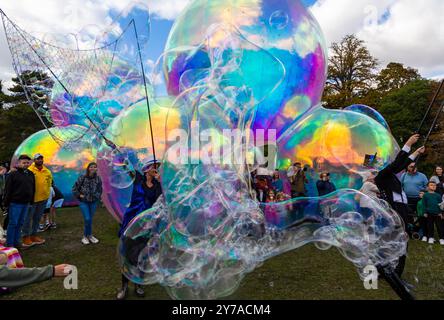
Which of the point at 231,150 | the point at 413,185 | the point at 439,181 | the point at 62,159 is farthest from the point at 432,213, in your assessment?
the point at 62,159

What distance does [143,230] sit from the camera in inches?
131

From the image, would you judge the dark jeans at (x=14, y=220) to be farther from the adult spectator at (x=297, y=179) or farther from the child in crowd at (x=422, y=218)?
the child in crowd at (x=422, y=218)

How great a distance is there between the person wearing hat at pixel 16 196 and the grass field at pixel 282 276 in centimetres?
53

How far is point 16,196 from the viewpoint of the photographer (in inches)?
223

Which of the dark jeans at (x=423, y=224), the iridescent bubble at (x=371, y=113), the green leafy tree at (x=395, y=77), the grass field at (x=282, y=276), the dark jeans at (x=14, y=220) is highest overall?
the green leafy tree at (x=395, y=77)

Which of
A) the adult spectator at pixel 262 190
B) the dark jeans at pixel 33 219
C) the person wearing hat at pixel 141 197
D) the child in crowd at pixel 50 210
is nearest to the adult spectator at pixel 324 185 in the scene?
the adult spectator at pixel 262 190

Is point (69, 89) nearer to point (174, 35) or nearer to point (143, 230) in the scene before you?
point (174, 35)

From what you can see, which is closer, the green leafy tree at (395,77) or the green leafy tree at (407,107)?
the green leafy tree at (407,107)

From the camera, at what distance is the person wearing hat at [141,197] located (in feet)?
13.1

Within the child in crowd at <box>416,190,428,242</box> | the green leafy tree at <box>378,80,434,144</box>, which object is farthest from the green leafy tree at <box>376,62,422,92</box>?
the child in crowd at <box>416,190,428,242</box>

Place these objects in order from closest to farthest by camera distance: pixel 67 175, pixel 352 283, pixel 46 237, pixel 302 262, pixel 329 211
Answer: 1. pixel 329 211
2. pixel 352 283
3. pixel 302 262
4. pixel 46 237
5. pixel 67 175

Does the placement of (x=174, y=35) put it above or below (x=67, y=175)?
above
